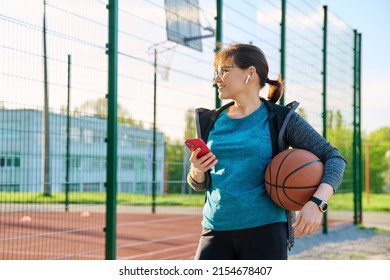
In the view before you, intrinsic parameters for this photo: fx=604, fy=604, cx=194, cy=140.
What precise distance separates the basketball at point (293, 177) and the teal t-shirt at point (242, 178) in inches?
1.7

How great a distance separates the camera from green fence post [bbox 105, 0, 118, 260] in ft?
14.6

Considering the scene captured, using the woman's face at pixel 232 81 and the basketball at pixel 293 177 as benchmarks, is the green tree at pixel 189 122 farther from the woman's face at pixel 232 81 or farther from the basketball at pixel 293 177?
the basketball at pixel 293 177

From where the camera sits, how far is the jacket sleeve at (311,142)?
228 centimetres

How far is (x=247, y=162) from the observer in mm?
2342

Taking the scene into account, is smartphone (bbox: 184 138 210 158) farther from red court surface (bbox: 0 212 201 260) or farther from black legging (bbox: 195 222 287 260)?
red court surface (bbox: 0 212 201 260)

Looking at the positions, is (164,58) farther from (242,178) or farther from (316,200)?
(316,200)

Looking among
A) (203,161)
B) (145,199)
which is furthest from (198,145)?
(145,199)

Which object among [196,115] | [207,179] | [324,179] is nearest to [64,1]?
[196,115]

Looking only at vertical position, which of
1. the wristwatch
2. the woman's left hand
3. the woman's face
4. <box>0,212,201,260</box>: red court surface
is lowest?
<box>0,212,201,260</box>: red court surface

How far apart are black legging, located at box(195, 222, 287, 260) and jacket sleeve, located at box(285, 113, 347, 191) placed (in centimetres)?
31

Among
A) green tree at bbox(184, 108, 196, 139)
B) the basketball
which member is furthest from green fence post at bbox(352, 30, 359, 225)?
the basketball

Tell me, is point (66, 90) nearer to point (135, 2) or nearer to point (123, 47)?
point (123, 47)

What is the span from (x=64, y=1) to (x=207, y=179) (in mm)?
2246

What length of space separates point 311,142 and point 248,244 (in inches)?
18.5
